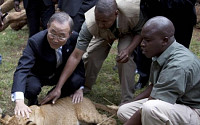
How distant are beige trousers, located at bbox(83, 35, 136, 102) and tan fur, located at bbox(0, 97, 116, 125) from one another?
52cm

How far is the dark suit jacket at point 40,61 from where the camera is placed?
3.87m

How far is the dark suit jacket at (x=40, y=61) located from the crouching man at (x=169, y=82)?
4.48ft

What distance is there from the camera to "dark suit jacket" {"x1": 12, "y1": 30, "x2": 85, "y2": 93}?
3.87 meters

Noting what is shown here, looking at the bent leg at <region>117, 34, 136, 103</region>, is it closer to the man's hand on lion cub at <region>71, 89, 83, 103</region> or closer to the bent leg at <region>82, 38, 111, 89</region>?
the bent leg at <region>82, 38, 111, 89</region>

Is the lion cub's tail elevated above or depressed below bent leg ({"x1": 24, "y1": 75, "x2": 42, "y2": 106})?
above

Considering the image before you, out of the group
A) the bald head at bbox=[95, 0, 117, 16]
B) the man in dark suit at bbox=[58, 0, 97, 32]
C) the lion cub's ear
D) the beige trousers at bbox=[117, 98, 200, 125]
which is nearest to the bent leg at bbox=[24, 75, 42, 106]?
the lion cub's ear

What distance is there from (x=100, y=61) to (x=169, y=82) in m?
2.00

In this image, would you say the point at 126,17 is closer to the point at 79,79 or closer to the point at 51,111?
the point at 79,79

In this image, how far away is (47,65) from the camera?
4.30 m

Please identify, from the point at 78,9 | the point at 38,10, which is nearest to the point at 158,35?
the point at 78,9

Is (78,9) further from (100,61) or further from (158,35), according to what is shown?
(158,35)

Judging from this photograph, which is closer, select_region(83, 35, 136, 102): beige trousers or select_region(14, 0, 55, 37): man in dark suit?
select_region(83, 35, 136, 102): beige trousers

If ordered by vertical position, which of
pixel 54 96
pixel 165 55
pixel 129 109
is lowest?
pixel 54 96

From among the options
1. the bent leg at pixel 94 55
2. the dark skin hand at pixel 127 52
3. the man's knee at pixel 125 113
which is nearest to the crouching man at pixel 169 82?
the man's knee at pixel 125 113
